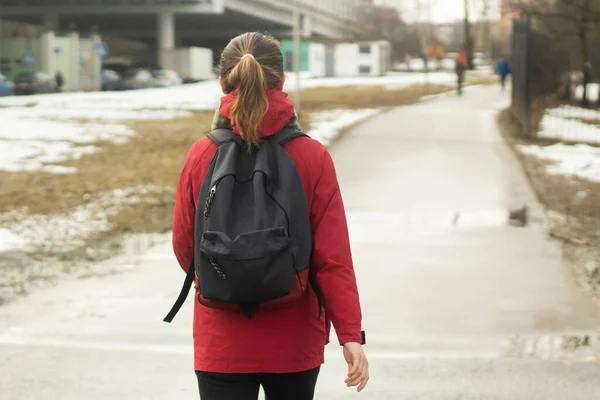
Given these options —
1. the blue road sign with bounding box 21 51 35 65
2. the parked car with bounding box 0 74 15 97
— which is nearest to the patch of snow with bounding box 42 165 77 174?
the parked car with bounding box 0 74 15 97

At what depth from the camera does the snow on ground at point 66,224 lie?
9.69m

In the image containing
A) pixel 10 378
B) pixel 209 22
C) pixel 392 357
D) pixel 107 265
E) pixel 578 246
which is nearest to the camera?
pixel 10 378

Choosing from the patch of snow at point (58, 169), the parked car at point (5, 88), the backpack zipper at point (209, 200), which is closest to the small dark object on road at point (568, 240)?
the backpack zipper at point (209, 200)

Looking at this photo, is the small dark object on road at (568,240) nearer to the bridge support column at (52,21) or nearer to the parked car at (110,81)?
the parked car at (110,81)

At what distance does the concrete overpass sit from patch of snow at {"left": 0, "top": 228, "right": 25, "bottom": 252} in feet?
171

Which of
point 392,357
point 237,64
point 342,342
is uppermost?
point 237,64

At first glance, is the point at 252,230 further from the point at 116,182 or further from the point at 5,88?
the point at 5,88

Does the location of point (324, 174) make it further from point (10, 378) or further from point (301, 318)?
point (10, 378)

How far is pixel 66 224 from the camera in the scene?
421 inches

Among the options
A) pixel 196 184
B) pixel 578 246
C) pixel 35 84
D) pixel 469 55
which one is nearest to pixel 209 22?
pixel 469 55

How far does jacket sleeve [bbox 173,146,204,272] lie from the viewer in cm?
288

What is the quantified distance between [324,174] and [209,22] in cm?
9205

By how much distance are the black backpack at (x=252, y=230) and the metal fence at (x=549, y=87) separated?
17.6 meters

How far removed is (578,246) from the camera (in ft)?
30.8
